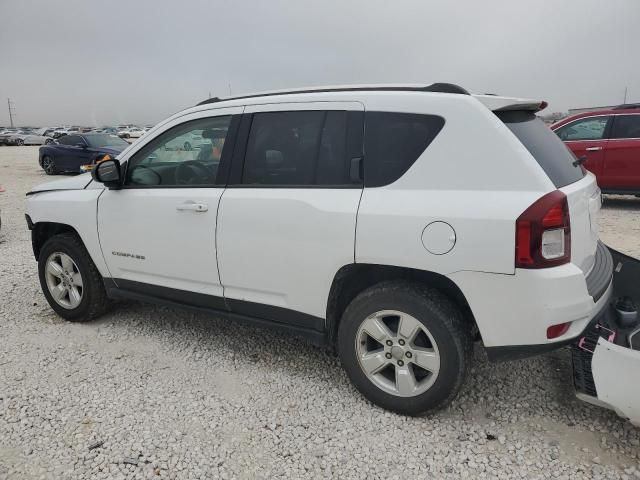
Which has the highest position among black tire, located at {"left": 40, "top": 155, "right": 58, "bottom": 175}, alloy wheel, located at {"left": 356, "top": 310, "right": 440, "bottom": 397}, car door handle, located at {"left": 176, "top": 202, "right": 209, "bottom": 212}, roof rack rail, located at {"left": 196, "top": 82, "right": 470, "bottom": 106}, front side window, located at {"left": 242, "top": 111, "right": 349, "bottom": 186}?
roof rack rail, located at {"left": 196, "top": 82, "right": 470, "bottom": 106}

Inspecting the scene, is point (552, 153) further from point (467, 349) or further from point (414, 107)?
point (467, 349)

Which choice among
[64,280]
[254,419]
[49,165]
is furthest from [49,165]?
[254,419]

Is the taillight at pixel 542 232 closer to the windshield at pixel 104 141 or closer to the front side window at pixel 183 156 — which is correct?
the front side window at pixel 183 156

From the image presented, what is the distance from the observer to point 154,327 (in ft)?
12.9

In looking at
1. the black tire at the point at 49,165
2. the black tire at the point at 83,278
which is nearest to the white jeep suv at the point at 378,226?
the black tire at the point at 83,278

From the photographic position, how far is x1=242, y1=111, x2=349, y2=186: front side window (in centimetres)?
271

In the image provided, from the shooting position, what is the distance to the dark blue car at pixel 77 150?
1587 cm

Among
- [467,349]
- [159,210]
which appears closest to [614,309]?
[467,349]

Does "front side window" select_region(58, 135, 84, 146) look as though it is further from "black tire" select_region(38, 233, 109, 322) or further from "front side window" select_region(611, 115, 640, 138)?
"front side window" select_region(611, 115, 640, 138)

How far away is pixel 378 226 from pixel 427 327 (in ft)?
1.95

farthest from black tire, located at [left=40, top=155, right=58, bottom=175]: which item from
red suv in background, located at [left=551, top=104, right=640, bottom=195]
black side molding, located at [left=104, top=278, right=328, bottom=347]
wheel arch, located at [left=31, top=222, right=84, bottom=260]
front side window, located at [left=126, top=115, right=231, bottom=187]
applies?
red suv in background, located at [left=551, top=104, right=640, bottom=195]

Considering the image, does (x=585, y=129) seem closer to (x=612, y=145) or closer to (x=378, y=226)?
(x=612, y=145)

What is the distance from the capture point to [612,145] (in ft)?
27.6

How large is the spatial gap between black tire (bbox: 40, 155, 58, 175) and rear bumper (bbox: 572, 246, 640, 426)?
1785cm
